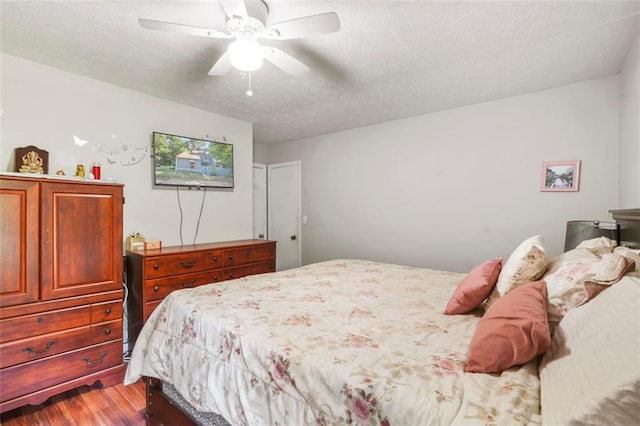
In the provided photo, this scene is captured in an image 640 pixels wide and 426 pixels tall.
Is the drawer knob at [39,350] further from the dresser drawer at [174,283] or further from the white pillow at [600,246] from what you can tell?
the white pillow at [600,246]

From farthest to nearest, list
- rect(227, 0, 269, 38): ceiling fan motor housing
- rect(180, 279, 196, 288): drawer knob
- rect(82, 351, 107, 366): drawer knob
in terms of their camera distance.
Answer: rect(180, 279, 196, 288): drawer knob
rect(82, 351, 107, 366): drawer knob
rect(227, 0, 269, 38): ceiling fan motor housing

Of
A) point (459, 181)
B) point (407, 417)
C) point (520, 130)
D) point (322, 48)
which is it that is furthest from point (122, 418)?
point (520, 130)

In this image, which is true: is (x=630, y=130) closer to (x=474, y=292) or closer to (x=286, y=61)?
(x=474, y=292)

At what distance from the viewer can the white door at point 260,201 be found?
4941 millimetres

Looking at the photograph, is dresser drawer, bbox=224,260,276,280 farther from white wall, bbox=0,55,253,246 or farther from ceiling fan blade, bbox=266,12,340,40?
ceiling fan blade, bbox=266,12,340,40

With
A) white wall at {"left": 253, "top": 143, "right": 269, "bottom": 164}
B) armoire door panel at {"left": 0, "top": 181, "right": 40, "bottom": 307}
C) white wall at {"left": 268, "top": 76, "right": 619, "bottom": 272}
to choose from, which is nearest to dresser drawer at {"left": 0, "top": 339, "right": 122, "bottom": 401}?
armoire door panel at {"left": 0, "top": 181, "right": 40, "bottom": 307}

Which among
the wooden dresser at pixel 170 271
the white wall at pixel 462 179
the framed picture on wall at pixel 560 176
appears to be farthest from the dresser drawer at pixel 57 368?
the framed picture on wall at pixel 560 176

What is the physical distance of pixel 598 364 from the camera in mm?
673

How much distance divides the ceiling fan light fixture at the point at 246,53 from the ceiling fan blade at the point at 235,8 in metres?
0.15

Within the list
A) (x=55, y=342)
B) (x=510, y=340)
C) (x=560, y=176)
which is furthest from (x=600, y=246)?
(x=55, y=342)

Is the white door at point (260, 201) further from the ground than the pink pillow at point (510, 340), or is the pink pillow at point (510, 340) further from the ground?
the white door at point (260, 201)

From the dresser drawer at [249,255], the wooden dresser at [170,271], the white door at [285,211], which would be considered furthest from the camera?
the white door at [285,211]

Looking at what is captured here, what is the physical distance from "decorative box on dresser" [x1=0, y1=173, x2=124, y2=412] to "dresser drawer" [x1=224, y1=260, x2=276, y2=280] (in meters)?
1.02

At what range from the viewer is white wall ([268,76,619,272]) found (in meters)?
2.59
